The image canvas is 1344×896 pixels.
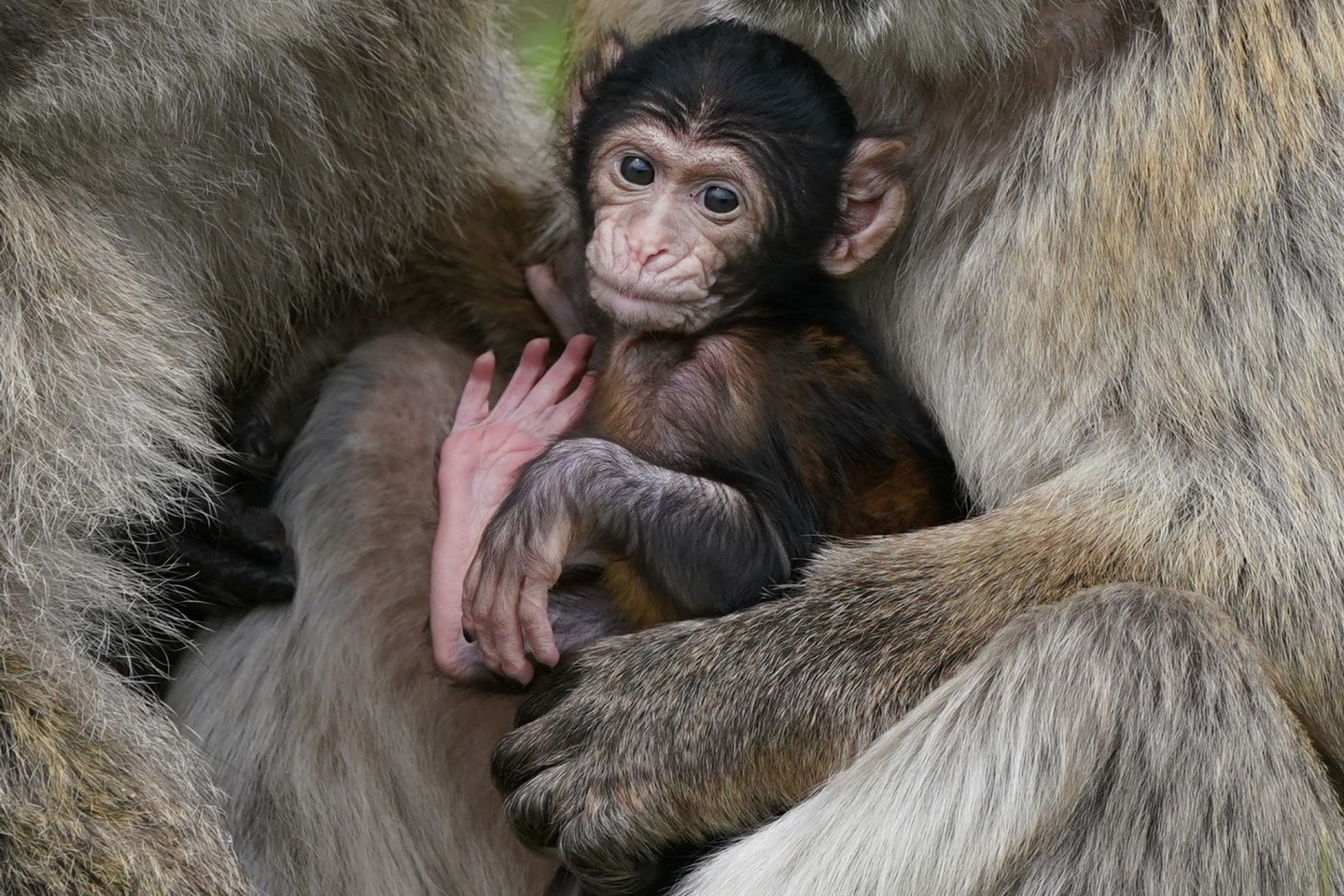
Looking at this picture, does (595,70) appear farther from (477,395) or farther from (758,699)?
(758,699)

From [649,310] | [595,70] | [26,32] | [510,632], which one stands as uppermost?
[595,70]

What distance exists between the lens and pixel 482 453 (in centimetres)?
423

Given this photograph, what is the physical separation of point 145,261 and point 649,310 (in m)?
1.08

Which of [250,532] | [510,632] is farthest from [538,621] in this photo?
[250,532]

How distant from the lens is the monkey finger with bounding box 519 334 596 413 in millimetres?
4352

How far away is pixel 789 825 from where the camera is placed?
3.51 meters

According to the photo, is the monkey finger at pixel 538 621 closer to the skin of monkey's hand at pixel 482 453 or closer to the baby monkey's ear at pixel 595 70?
the skin of monkey's hand at pixel 482 453

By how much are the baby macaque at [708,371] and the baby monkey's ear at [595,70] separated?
12cm

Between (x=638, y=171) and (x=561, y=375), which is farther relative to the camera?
(x=561, y=375)

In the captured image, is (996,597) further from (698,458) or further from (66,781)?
(66,781)

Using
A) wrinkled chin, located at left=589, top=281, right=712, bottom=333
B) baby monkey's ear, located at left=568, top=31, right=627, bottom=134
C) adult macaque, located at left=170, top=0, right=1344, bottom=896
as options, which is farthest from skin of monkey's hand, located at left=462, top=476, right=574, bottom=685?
baby monkey's ear, located at left=568, top=31, right=627, bottom=134

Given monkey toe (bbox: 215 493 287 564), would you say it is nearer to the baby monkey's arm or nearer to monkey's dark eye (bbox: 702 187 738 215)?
the baby monkey's arm

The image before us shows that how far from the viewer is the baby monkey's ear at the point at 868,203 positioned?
389 cm

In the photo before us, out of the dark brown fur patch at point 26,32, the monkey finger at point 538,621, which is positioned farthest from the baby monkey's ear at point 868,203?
the dark brown fur patch at point 26,32
